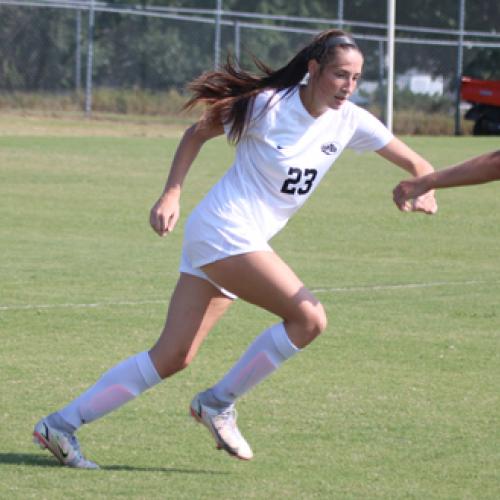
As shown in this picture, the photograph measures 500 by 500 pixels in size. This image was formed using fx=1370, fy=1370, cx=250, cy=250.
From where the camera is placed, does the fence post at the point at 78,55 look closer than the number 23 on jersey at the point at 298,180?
No

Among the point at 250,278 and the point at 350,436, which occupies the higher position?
the point at 250,278

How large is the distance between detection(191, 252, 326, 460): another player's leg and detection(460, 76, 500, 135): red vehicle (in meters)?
28.7

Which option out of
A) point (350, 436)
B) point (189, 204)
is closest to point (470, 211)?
point (189, 204)

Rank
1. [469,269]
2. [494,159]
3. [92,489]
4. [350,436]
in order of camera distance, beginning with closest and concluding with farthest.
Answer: [494,159]
[92,489]
[350,436]
[469,269]

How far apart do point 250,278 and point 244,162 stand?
529 mm

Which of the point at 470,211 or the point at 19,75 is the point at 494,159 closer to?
the point at 470,211

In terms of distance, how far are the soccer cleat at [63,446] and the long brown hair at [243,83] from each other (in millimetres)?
1494

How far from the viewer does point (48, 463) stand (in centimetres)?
614

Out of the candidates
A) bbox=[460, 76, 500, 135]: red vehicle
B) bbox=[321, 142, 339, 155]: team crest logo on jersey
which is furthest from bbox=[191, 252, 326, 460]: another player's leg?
bbox=[460, 76, 500, 135]: red vehicle

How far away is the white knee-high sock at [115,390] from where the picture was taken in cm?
599

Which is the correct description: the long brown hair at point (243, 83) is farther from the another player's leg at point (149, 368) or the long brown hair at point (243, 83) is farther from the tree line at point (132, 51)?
the tree line at point (132, 51)

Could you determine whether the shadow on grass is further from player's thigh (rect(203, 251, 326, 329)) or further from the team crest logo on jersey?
the team crest logo on jersey

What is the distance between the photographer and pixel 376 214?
60.4 ft

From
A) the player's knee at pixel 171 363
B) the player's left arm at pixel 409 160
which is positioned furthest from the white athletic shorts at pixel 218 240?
the player's left arm at pixel 409 160
